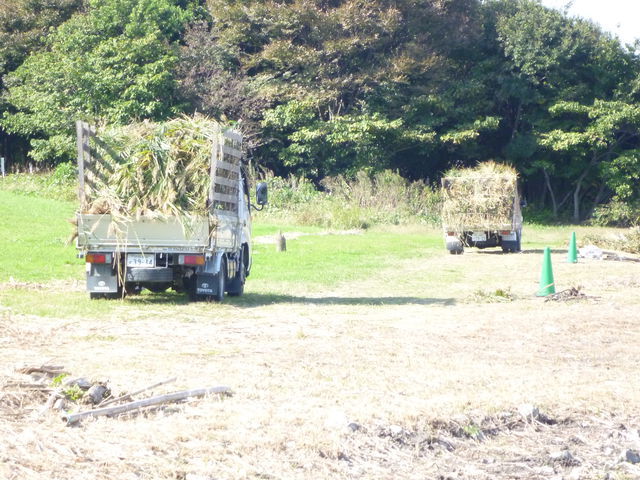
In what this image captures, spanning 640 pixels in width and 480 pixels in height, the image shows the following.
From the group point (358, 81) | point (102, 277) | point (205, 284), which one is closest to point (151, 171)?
point (102, 277)

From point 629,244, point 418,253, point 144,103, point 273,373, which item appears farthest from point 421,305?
point 144,103

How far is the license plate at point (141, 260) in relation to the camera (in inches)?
528

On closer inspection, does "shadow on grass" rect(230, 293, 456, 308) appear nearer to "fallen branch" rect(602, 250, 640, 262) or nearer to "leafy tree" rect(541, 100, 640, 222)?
"fallen branch" rect(602, 250, 640, 262)

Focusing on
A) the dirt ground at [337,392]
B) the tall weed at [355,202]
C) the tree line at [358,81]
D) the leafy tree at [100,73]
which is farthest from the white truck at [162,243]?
the leafy tree at [100,73]

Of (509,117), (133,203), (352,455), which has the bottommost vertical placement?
(352,455)

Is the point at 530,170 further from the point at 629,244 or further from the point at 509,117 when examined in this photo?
the point at 629,244

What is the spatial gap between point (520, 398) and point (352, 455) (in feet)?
6.95

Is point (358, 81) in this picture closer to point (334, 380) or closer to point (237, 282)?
point (237, 282)

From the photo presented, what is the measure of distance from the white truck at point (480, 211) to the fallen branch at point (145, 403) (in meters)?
20.4

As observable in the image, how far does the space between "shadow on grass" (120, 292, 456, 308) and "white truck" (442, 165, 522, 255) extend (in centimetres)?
1185

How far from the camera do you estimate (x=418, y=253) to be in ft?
88.3

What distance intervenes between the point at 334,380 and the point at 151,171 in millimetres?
6452

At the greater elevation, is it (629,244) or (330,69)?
(330,69)

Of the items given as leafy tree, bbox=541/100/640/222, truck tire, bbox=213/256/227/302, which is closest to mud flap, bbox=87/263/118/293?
truck tire, bbox=213/256/227/302
